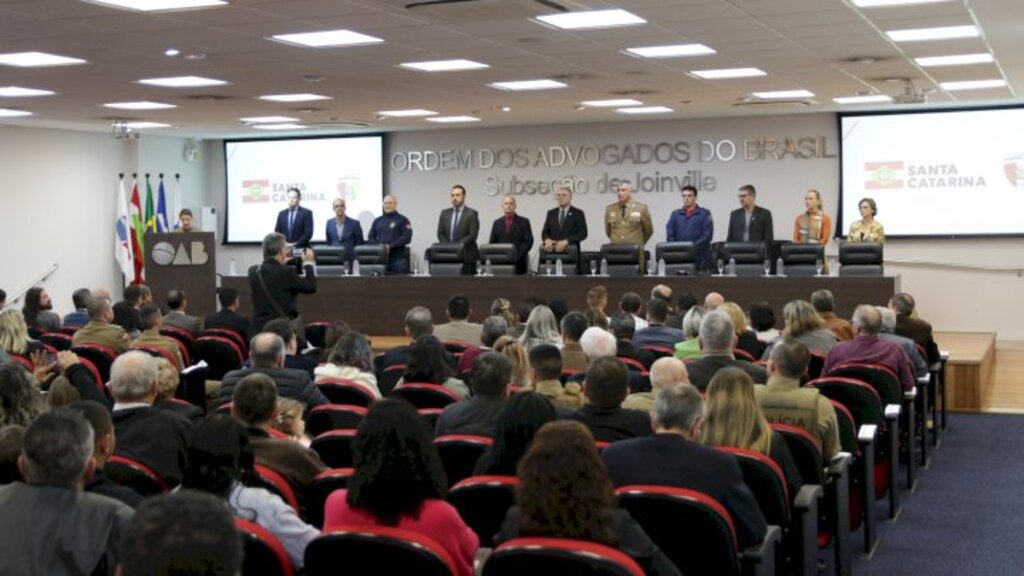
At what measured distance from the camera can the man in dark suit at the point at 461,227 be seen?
1573 cm

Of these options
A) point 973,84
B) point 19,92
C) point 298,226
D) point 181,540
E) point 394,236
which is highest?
point 973,84

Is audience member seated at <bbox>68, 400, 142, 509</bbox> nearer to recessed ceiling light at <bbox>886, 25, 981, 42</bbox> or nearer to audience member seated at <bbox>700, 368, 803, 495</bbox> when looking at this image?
audience member seated at <bbox>700, 368, 803, 495</bbox>

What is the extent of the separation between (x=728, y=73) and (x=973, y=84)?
3.31m

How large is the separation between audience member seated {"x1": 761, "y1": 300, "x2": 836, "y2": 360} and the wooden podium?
8206 mm

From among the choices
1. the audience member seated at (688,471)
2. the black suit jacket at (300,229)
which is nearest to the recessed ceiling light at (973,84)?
the black suit jacket at (300,229)

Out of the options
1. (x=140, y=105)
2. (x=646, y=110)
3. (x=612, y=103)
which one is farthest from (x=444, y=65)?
(x=646, y=110)

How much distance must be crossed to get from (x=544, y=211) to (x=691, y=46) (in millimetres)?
8685

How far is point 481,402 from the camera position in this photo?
16.9 ft

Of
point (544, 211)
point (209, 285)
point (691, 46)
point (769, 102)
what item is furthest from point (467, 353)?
point (544, 211)

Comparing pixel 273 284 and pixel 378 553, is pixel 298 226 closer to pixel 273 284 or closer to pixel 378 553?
pixel 273 284

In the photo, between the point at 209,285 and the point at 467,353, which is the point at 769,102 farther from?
the point at 467,353

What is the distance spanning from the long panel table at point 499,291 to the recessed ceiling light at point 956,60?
2393mm

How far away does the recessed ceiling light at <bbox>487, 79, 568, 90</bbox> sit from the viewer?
1334 centimetres

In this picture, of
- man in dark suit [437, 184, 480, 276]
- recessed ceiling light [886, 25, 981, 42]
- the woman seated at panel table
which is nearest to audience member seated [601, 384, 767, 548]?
recessed ceiling light [886, 25, 981, 42]
